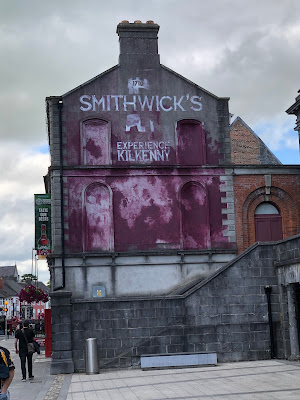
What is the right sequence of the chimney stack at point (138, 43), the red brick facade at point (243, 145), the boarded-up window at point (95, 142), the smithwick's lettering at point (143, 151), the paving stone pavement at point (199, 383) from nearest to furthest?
the paving stone pavement at point (199, 383)
the boarded-up window at point (95, 142)
the smithwick's lettering at point (143, 151)
the chimney stack at point (138, 43)
the red brick facade at point (243, 145)

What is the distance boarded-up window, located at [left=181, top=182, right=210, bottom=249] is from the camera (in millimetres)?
27469

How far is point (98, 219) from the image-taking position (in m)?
26.9

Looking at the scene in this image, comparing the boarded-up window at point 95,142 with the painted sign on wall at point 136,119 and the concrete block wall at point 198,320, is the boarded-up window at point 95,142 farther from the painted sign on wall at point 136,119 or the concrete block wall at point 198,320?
the concrete block wall at point 198,320

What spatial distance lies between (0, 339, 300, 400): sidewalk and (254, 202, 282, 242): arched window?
8.84 meters

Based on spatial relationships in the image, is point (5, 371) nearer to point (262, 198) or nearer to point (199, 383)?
point (199, 383)

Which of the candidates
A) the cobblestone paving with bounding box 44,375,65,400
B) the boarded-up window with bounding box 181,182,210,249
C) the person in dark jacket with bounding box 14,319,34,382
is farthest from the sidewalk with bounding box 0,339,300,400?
the boarded-up window with bounding box 181,182,210,249

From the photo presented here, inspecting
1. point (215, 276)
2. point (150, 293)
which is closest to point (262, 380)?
point (215, 276)

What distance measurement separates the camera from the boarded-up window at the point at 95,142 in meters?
27.4

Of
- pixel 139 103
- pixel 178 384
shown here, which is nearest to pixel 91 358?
pixel 178 384

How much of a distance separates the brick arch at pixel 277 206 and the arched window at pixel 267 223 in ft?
0.69

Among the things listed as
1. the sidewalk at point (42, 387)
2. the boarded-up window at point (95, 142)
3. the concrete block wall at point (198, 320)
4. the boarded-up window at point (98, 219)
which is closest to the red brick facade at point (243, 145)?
the boarded-up window at point (95, 142)

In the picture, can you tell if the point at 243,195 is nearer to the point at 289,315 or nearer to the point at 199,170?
the point at 199,170

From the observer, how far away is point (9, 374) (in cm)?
805

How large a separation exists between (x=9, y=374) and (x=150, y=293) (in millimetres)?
18425
